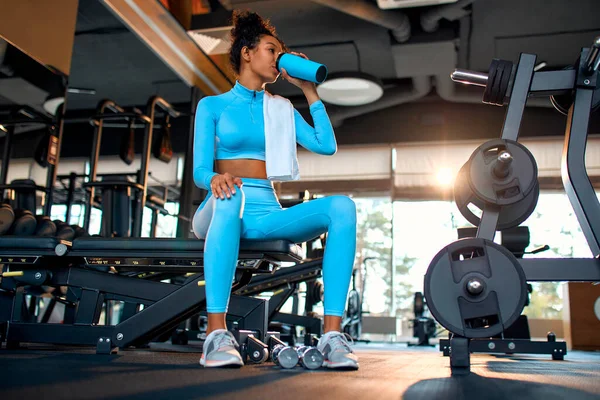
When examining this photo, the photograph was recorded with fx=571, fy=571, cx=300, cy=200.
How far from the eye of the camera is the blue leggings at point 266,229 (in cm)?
145

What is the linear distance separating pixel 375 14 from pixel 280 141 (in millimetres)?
3597

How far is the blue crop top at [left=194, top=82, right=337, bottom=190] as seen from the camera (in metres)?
1.62

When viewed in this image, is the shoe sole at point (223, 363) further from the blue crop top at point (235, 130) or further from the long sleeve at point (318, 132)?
the long sleeve at point (318, 132)

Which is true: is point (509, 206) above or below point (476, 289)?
above

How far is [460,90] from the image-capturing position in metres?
6.69

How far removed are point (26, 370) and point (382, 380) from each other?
0.71 m

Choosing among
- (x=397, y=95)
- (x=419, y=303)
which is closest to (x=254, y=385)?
(x=419, y=303)

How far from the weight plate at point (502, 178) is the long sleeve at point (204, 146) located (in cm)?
74

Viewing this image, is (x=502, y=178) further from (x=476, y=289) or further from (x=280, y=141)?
(x=280, y=141)

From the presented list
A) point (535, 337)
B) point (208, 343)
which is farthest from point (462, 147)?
point (208, 343)

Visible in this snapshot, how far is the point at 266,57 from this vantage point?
1711mm

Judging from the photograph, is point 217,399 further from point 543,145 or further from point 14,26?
point 543,145

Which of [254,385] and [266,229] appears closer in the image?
[254,385]

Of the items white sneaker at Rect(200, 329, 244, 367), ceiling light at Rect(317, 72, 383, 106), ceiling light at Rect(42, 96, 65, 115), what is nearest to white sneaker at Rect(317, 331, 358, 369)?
white sneaker at Rect(200, 329, 244, 367)
